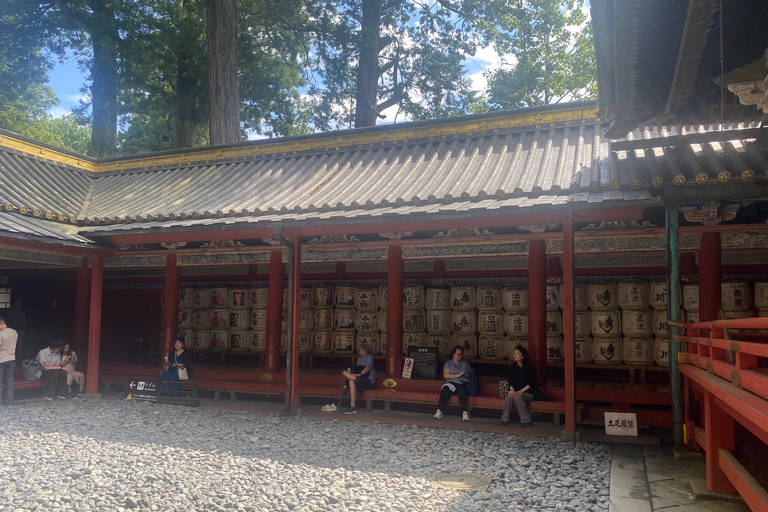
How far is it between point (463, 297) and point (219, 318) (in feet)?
16.9

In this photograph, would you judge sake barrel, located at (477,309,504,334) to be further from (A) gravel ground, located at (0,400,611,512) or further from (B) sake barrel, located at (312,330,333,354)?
(B) sake barrel, located at (312,330,333,354)

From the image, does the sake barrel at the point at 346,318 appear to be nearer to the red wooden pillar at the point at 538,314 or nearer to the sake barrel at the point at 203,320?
the sake barrel at the point at 203,320

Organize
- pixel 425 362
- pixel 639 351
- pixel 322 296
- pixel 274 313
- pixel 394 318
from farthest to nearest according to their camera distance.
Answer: pixel 322 296 → pixel 274 313 → pixel 425 362 → pixel 394 318 → pixel 639 351

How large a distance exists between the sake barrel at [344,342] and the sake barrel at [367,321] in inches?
9.4

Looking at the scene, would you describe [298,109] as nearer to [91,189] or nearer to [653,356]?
[91,189]

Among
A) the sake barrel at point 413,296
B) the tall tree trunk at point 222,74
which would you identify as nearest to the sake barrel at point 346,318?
the sake barrel at point 413,296

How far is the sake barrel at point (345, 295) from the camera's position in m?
11.0

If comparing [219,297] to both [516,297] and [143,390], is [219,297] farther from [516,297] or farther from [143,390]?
[516,297]

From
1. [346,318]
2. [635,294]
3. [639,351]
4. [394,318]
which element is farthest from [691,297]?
[346,318]

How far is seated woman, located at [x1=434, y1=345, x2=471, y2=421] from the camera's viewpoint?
8.37m

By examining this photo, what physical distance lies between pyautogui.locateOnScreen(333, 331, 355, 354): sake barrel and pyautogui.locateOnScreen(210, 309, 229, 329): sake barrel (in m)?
2.48

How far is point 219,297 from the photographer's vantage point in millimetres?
11859

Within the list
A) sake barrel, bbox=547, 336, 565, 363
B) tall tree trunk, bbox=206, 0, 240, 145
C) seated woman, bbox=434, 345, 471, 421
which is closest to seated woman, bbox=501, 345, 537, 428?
seated woman, bbox=434, 345, 471, 421

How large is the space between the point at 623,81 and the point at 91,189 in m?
12.2
